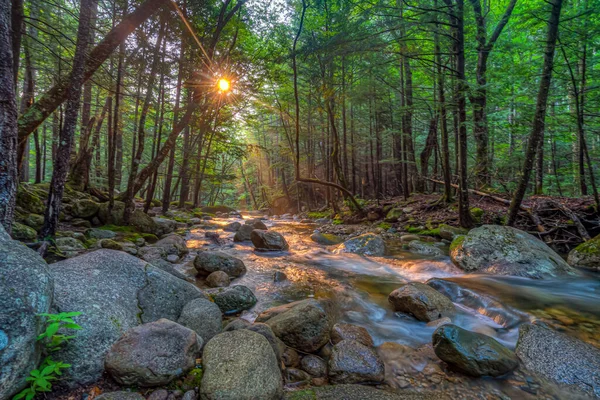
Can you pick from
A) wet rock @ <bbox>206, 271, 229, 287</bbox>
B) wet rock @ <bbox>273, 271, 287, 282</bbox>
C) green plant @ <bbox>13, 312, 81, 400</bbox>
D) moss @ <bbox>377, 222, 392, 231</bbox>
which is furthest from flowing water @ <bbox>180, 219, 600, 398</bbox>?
moss @ <bbox>377, 222, 392, 231</bbox>

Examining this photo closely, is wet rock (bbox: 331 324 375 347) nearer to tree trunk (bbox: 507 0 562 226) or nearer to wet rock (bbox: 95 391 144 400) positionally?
wet rock (bbox: 95 391 144 400)

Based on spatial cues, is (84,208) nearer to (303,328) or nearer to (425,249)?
(303,328)

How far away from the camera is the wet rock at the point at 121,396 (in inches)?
69.3

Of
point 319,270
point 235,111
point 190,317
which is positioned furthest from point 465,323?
point 235,111

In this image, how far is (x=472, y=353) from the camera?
2547 mm

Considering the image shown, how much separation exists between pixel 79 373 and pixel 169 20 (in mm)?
9676

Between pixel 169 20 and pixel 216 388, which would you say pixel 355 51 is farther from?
pixel 216 388

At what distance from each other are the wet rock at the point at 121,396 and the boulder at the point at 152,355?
84mm

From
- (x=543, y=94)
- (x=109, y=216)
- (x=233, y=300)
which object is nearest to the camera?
(x=233, y=300)

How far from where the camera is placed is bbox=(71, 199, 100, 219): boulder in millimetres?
8516

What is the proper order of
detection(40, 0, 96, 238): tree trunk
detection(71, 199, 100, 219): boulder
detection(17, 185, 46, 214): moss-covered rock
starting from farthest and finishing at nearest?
1. detection(71, 199, 100, 219): boulder
2. detection(17, 185, 46, 214): moss-covered rock
3. detection(40, 0, 96, 238): tree trunk

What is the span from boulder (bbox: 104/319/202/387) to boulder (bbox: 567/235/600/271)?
7927mm

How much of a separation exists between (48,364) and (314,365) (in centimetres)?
216

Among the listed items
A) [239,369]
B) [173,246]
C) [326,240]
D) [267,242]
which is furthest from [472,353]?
[326,240]
